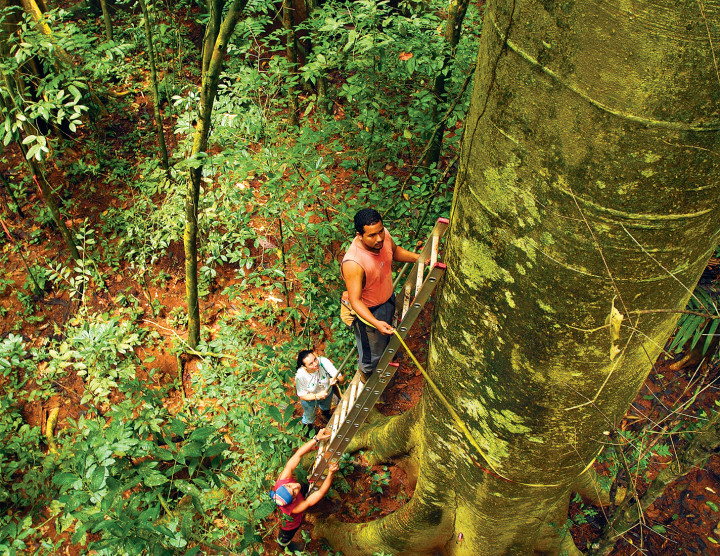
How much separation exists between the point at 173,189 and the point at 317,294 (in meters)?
2.26

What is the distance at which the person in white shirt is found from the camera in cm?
399

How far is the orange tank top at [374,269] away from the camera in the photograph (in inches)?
123

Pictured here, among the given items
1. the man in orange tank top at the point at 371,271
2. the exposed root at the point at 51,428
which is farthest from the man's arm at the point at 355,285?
the exposed root at the point at 51,428

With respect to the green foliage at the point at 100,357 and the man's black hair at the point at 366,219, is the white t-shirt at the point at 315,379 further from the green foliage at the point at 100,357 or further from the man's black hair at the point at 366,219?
the green foliage at the point at 100,357

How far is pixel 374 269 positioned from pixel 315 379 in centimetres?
140

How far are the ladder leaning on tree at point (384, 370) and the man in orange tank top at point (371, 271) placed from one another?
0.15m

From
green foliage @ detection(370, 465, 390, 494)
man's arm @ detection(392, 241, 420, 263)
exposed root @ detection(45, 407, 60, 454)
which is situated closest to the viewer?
man's arm @ detection(392, 241, 420, 263)

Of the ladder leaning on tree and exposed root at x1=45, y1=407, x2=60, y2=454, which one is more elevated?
the ladder leaning on tree

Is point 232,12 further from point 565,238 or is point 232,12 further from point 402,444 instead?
point 402,444

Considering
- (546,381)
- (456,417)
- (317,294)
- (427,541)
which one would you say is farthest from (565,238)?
(317,294)

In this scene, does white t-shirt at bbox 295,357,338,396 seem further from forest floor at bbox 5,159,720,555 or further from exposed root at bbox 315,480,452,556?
exposed root at bbox 315,480,452,556

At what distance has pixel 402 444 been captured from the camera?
157 inches

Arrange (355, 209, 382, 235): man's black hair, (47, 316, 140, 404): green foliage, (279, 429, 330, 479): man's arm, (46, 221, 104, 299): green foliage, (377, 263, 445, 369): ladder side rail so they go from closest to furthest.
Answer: (377, 263, 445, 369): ladder side rail, (355, 209, 382, 235): man's black hair, (279, 429, 330, 479): man's arm, (47, 316, 140, 404): green foliage, (46, 221, 104, 299): green foliage

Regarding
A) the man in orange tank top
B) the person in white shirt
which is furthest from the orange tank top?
the person in white shirt
